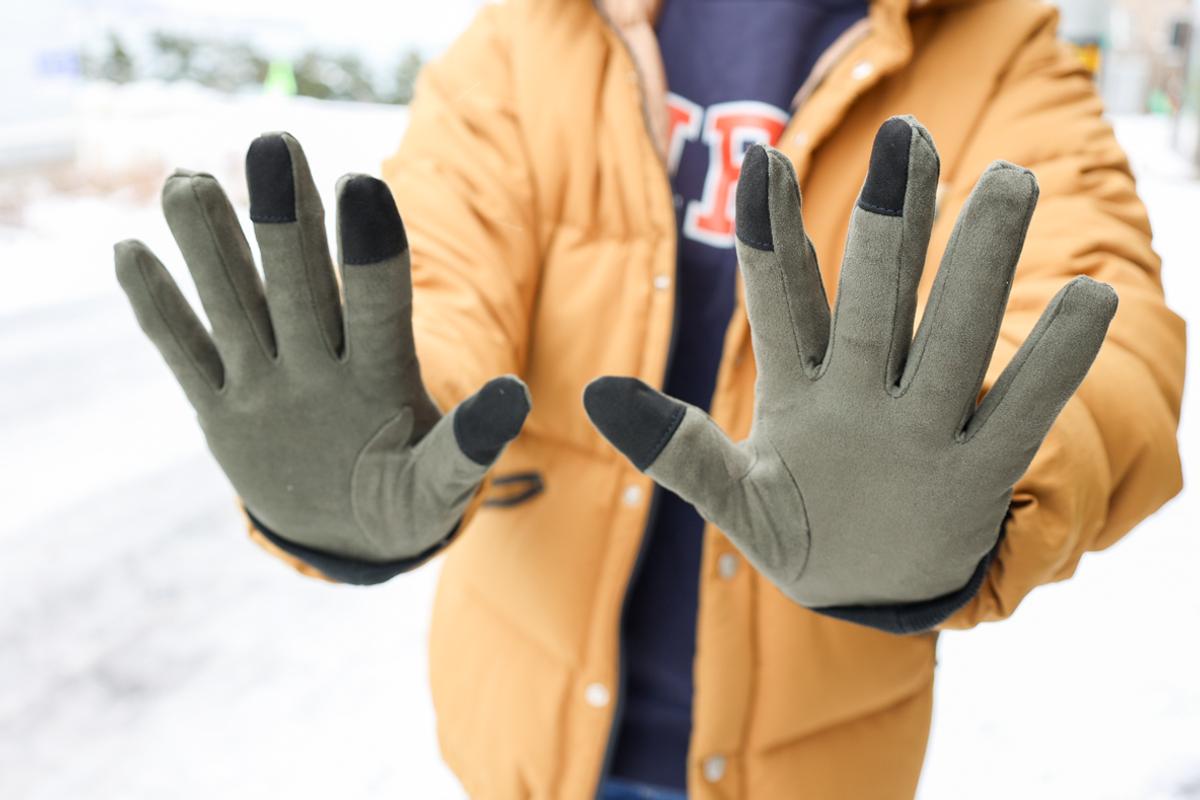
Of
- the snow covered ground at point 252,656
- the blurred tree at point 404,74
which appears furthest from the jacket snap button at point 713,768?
the blurred tree at point 404,74

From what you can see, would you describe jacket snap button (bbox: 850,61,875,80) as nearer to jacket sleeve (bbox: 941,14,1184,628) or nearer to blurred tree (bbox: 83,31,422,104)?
jacket sleeve (bbox: 941,14,1184,628)

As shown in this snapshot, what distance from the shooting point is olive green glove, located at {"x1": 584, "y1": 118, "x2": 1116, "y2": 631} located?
53 cm

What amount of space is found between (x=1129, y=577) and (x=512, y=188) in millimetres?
2051

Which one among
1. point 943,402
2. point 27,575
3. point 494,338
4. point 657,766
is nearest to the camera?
point 943,402

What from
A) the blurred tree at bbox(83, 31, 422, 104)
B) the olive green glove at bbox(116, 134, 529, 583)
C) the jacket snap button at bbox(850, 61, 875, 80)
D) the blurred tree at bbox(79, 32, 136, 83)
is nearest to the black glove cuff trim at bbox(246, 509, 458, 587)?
the olive green glove at bbox(116, 134, 529, 583)

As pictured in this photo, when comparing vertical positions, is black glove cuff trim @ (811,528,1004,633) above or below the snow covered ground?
above

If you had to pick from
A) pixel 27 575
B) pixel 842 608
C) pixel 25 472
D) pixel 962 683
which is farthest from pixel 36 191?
pixel 842 608

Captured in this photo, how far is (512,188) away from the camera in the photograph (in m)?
0.82

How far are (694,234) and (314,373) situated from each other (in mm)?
357

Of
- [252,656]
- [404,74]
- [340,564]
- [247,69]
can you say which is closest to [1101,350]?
[340,564]

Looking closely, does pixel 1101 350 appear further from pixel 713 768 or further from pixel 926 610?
pixel 713 768

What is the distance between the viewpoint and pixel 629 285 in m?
0.80

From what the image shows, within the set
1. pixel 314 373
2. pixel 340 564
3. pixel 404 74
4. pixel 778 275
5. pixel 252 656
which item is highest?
pixel 778 275

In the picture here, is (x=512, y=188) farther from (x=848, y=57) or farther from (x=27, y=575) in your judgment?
(x=27, y=575)
